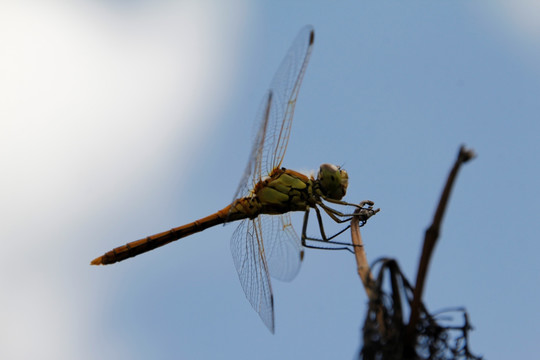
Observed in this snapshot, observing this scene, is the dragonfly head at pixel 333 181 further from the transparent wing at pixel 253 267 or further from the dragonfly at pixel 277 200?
the transparent wing at pixel 253 267

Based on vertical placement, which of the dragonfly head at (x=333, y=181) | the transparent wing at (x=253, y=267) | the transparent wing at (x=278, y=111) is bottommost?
the transparent wing at (x=253, y=267)

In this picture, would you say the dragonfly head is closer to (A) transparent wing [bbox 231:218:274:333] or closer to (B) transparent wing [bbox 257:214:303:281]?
(B) transparent wing [bbox 257:214:303:281]

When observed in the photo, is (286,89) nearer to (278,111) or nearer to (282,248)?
(278,111)

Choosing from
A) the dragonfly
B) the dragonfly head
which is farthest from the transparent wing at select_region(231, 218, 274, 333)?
the dragonfly head

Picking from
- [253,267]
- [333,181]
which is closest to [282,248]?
[253,267]

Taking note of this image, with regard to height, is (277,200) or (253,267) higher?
(277,200)

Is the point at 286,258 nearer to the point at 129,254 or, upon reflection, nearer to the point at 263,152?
the point at 263,152

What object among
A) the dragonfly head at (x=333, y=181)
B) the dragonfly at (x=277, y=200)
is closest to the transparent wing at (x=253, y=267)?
the dragonfly at (x=277, y=200)

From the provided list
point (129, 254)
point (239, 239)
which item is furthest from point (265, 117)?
point (129, 254)
